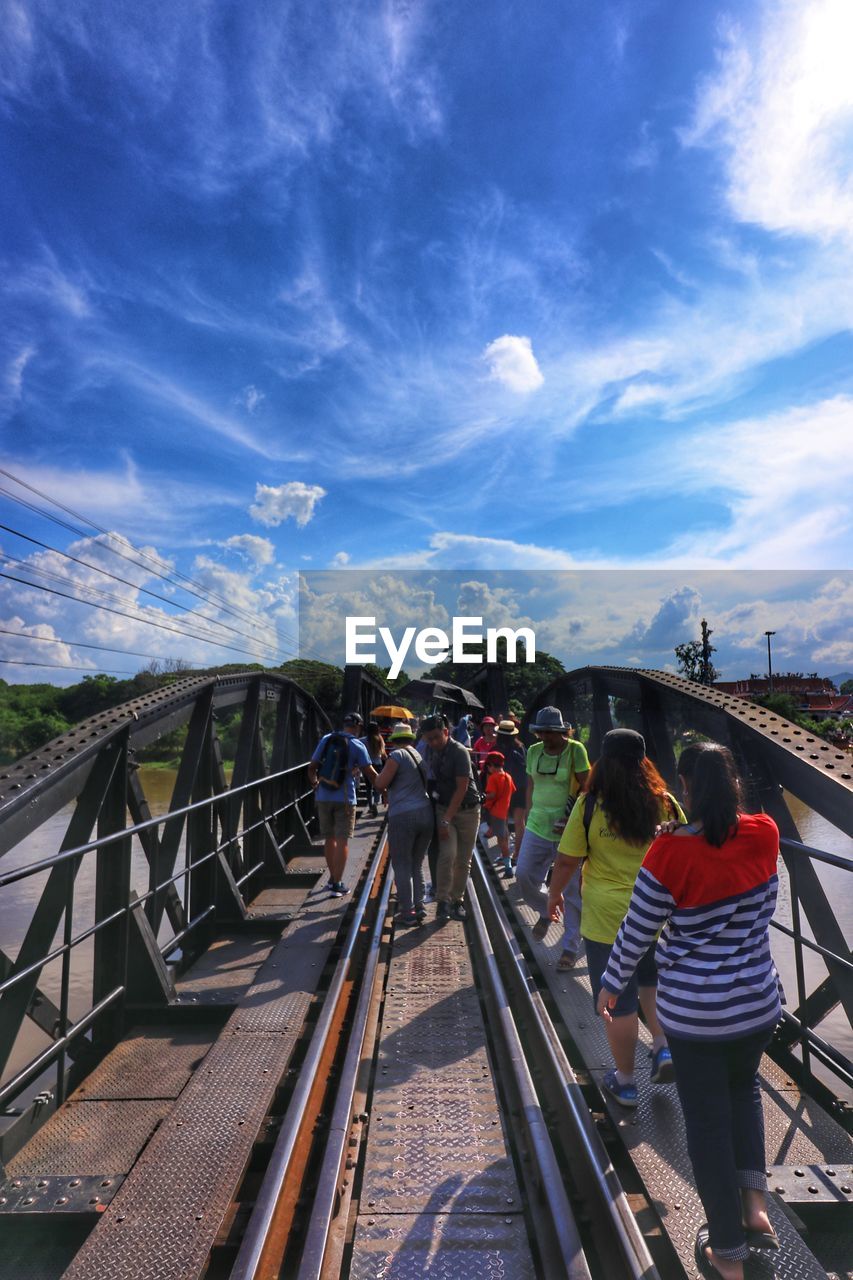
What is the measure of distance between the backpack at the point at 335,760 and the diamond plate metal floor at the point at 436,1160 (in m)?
2.39

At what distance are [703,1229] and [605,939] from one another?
3.60 ft

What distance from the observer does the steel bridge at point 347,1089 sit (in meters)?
2.59

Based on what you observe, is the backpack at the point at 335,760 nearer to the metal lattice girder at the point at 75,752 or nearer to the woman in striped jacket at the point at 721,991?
the metal lattice girder at the point at 75,752

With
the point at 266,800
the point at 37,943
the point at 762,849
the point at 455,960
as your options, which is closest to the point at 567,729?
the point at 455,960

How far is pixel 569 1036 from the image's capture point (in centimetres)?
400

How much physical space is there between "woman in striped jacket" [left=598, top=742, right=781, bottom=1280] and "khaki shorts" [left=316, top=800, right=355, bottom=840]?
187 inches

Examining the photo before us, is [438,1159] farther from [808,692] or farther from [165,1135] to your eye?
[808,692]

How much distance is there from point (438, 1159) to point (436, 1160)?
0.01m

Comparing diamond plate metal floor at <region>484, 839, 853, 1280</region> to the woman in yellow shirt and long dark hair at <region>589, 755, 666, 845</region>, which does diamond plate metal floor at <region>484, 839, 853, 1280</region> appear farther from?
long dark hair at <region>589, 755, 666, 845</region>

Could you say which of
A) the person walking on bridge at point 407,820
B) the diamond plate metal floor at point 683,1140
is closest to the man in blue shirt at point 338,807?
the person walking on bridge at point 407,820

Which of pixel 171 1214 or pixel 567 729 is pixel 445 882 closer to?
pixel 567 729

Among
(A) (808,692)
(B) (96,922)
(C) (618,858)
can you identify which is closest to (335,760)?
(B) (96,922)

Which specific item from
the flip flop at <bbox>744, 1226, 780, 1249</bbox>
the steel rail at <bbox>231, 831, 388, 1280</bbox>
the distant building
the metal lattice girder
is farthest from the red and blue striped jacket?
the distant building

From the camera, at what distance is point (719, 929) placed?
2287mm
